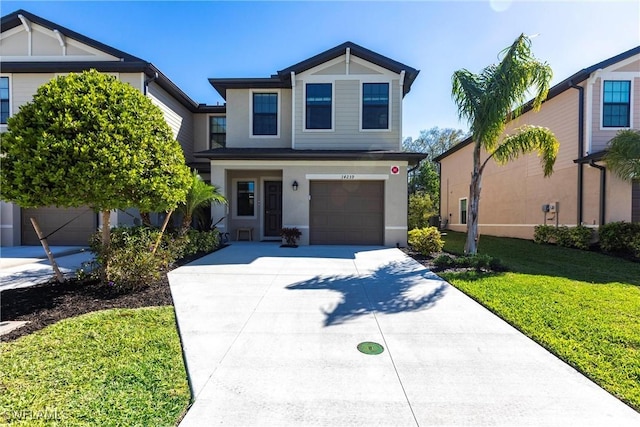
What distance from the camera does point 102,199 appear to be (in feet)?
15.9

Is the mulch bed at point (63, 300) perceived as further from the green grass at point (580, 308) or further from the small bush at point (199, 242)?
the green grass at point (580, 308)

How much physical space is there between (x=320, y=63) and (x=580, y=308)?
10835 millimetres

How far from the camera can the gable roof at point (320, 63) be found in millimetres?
11125

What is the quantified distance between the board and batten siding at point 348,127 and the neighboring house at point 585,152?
682cm

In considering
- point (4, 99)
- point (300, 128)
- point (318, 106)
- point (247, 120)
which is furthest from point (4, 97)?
point (318, 106)

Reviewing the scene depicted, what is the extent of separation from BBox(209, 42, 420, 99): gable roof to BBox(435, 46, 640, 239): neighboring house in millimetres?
6333

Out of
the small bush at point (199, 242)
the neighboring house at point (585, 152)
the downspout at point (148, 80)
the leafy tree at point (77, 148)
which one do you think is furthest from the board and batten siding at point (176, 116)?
the neighboring house at point (585, 152)

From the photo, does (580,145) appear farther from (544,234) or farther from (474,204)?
(474,204)

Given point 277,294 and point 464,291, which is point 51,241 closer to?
point 277,294

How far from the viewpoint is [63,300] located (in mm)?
4816

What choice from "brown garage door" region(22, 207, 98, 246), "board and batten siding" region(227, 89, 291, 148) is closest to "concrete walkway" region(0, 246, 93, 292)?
"brown garage door" region(22, 207, 98, 246)

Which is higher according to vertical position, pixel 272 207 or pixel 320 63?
pixel 320 63

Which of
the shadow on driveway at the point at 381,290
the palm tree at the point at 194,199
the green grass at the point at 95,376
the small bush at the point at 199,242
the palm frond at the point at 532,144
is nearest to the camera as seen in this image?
the green grass at the point at 95,376

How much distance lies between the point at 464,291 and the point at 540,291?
1.46m
